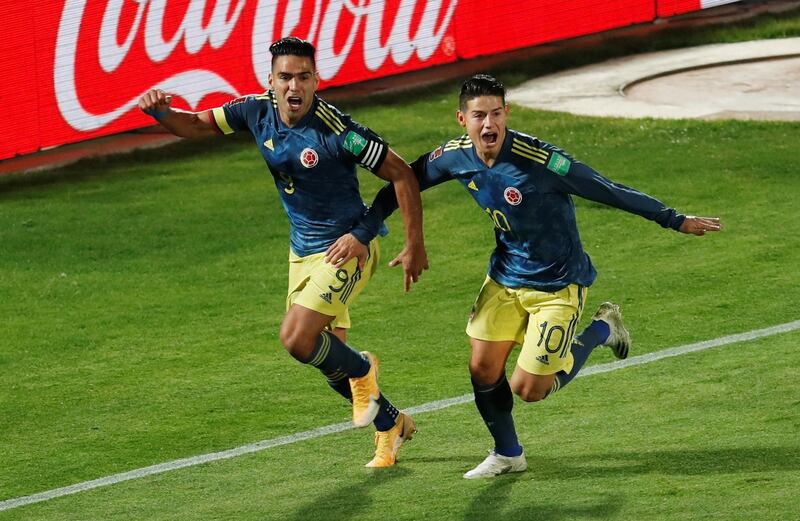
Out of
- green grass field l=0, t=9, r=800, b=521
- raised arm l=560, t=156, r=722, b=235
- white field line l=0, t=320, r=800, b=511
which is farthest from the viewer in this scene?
white field line l=0, t=320, r=800, b=511

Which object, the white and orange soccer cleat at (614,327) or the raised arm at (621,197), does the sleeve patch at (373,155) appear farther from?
the white and orange soccer cleat at (614,327)

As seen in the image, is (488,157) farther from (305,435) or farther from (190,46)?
(190,46)

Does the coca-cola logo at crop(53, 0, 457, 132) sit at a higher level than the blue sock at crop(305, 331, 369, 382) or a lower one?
higher

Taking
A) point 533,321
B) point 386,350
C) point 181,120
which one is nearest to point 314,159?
point 181,120

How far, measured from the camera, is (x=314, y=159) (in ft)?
26.9

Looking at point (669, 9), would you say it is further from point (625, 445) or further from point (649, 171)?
point (625, 445)

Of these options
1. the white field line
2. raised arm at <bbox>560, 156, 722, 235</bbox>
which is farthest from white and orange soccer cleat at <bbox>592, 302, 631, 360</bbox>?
raised arm at <bbox>560, 156, 722, 235</bbox>

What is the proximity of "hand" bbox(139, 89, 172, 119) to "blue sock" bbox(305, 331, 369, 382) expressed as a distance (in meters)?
1.59

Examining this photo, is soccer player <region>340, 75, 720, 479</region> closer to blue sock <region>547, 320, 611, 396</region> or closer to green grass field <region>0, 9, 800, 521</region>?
blue sock <region>547, 320, 611, 396</region>

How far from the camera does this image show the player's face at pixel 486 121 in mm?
7547

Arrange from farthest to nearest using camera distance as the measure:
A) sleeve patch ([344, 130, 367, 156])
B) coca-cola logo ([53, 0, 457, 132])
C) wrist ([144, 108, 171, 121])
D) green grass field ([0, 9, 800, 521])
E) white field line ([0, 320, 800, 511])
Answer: coca-cola logo ([53, 0, 457, 132]), wrist ([144, 108, 171, 121]), white field line ([0, 320, 800, 511]), sleeve patch ([344, 130, 367, 156]), green grass field ([0, 9, 800, 521])

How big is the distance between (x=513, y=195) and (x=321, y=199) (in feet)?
3.94

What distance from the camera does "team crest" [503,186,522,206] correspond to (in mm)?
7711

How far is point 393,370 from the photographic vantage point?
1040 cm
